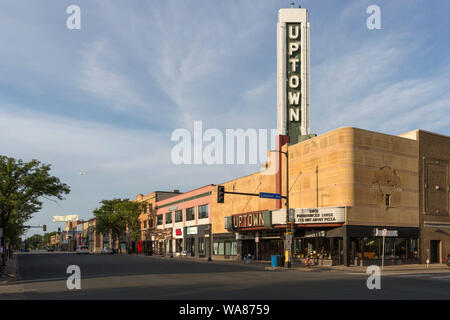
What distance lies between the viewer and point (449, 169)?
48.0 metres

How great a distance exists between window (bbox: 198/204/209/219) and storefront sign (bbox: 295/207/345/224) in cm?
2987

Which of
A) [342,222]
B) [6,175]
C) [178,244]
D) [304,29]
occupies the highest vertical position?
[304,29]

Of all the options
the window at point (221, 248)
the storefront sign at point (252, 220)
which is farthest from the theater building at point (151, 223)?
the storefront sign at point (252, 220)

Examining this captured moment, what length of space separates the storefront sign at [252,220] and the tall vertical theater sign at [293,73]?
10703 mm

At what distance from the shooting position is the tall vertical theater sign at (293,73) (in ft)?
185

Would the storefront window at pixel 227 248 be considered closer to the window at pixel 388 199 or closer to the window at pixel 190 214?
the window at pixel 190 214

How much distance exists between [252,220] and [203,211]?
22.4 meters

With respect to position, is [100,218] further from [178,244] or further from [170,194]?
[178,244]

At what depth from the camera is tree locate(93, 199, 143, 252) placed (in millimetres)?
102688
